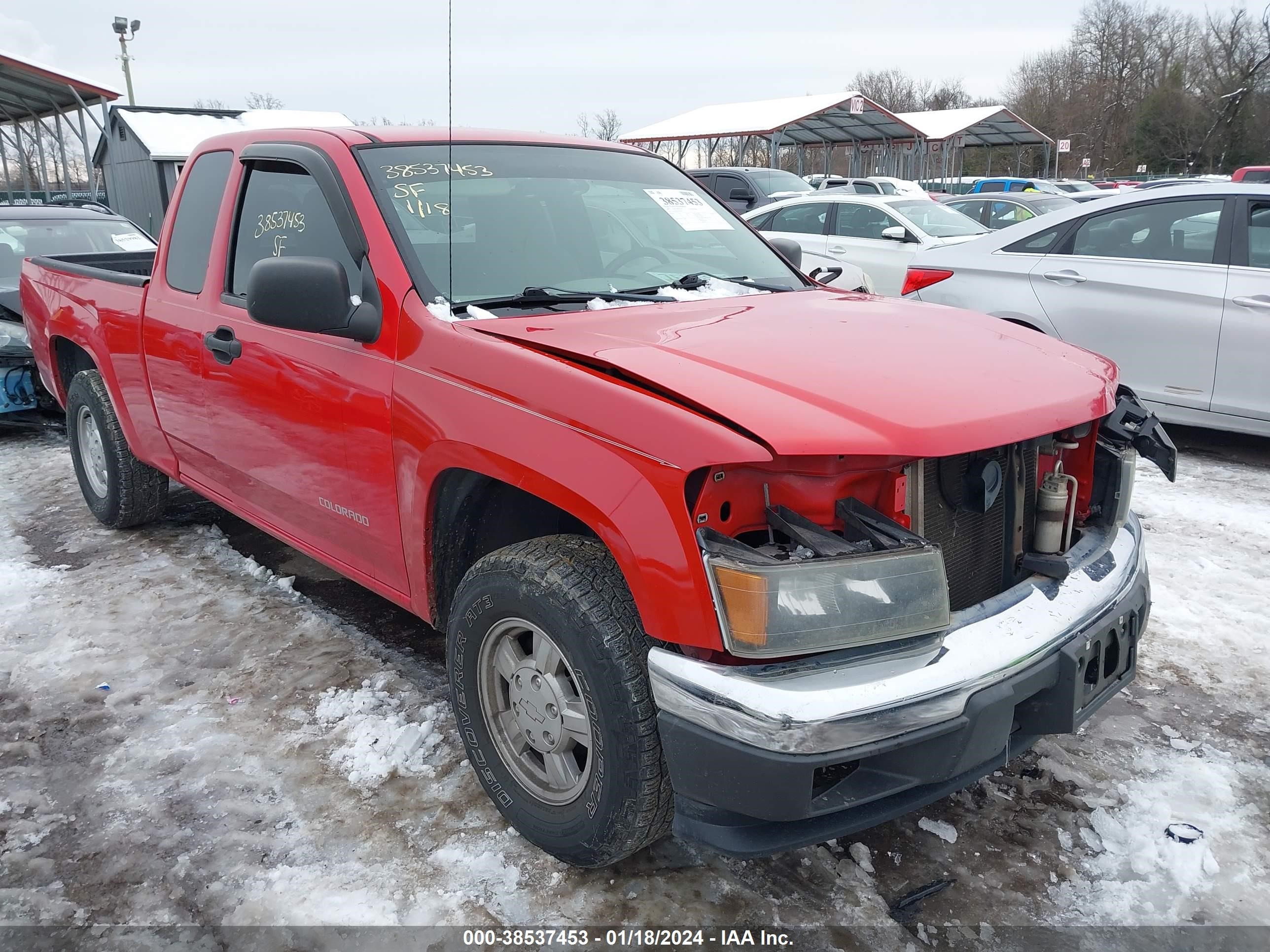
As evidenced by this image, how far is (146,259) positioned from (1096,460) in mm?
5507

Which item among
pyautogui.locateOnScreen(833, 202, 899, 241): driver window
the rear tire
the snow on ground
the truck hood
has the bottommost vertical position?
the snow on ground

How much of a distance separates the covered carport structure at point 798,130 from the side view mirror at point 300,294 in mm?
28570

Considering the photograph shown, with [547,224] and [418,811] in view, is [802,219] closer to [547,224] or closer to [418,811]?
[547,224]

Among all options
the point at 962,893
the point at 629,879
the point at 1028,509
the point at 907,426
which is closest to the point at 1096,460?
the point at 1028,509

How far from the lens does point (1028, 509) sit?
244 cm

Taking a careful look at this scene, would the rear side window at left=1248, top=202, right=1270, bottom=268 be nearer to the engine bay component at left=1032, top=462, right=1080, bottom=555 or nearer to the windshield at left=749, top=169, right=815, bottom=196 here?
the engine bay component at left=1032, top=462, right=1080, bottom=555

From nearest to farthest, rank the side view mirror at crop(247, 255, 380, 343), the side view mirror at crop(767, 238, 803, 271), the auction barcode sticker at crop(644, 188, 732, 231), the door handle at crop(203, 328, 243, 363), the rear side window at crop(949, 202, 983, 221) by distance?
the side view mirror at crop(247, 255, 380, 343) < the door handle at crop(203, 328, 243, 363) < the auction barcode sticker at crop(644, 188, 732, 231) < the side view mirror at crop(767, 238, 803, 271) < the rear side window at crop(949, 202, 983, 221)

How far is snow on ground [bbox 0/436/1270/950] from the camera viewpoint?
7.50ft

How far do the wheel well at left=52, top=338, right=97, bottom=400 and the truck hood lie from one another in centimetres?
362

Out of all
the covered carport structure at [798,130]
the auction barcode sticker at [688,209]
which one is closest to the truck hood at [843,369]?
the auction barcode sticker at [688,209]

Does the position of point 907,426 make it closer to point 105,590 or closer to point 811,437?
point 811,437

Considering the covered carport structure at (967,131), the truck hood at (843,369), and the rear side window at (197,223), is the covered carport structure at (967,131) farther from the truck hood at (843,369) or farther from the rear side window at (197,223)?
the truck hood at (843,369)

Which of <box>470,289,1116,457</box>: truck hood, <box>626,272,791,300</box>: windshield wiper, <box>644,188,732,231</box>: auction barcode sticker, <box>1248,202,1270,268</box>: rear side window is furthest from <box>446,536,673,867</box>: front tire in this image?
<box>1248,202,1270,268</box>: rear side window

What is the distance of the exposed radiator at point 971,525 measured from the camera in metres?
2.19
